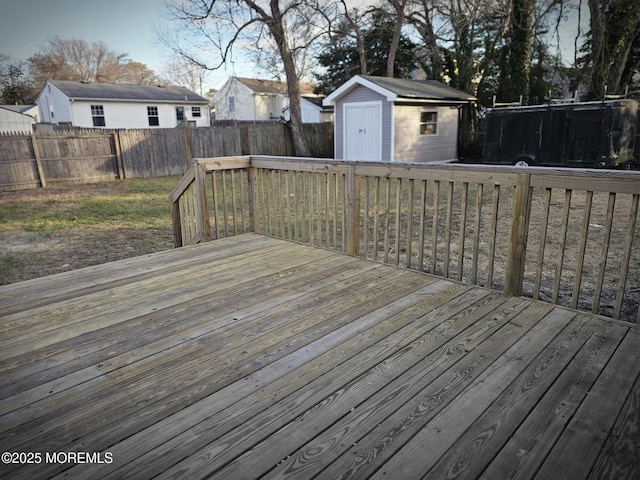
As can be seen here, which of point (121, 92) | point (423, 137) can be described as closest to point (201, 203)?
point (423, 137)

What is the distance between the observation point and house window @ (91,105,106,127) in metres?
21.4

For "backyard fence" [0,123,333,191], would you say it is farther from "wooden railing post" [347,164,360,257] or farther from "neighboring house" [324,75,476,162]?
"wooden railing post" [347,164,360,257]

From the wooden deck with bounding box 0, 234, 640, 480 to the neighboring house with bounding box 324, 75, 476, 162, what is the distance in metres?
11.3

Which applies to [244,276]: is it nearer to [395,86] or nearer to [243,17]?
[395,86]

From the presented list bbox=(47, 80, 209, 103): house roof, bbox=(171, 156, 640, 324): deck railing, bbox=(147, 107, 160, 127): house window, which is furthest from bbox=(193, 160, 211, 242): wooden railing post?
bbox=(147, 107, 160, 127): house window

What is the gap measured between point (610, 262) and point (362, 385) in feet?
12.3

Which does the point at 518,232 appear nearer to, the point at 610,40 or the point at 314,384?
the point at 314,384

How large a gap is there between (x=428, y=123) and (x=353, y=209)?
40.0 ft

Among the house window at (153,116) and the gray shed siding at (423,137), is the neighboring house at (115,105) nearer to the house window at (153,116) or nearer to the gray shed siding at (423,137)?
the house window at (153,116)

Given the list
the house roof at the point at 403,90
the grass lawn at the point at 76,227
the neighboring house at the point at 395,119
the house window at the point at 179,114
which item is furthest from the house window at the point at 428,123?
the house window at the point at 179,114

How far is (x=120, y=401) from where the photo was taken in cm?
184

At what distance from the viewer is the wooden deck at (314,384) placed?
4.90ft

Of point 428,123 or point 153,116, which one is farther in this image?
point 153,116

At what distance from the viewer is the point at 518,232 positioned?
2846 millimetres
